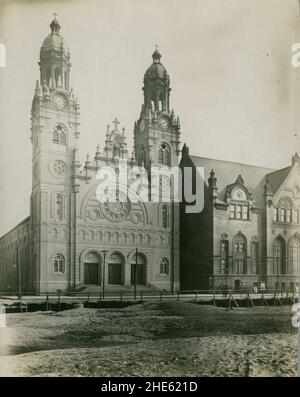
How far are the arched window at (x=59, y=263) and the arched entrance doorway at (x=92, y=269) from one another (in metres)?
0.47

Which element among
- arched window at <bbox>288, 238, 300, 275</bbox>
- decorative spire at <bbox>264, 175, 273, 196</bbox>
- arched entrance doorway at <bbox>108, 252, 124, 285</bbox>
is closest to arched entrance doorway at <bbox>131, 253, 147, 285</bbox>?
arched entrance doorway at <bbox>108, 252, 124, 285</bbox>

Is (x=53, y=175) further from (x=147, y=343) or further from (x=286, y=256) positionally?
(x=286, y=256)

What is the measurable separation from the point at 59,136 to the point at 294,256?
4961 mm

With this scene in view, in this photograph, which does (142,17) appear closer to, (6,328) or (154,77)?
(154,77)

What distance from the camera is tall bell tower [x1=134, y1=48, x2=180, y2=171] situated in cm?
814

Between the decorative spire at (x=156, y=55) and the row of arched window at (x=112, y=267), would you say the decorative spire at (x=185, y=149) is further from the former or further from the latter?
the row of arched window at (x=112, y=267)

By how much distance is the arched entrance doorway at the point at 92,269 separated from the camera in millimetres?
8438

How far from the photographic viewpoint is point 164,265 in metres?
8.64

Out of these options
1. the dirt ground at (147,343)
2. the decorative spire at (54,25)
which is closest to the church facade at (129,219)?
the decorative spire at (54,25)

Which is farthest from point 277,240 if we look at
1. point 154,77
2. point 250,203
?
point 154,77

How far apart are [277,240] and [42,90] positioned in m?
5.14

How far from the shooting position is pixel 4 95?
7746 millimetres

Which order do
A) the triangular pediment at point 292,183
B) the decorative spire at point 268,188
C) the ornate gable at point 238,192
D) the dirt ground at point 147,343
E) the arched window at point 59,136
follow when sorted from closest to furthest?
the dirt ground at point 147,343 → the triangular pediment at point 292,183 → the arched window at point 59,136 → the decorative spire at point 268,188 → the ornate gable at point 238,192

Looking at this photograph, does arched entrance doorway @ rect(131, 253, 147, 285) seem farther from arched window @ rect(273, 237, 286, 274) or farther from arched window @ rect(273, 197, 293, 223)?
arched window @ rect(273, 197, 293, 223)
